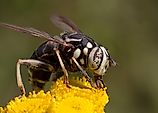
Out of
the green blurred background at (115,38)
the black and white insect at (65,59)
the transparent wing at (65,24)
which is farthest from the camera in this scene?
the green blurred background at (115,38)

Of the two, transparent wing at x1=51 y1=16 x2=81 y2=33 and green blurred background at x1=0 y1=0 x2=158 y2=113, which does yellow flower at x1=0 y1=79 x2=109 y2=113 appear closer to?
transparent wing at x1=51 y1=16 x2=81 y2=33

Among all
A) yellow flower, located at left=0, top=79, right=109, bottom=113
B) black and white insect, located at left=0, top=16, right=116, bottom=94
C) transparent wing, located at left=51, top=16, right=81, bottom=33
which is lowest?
yellow flower, located at left=0, top=79, right=109, bottom=113

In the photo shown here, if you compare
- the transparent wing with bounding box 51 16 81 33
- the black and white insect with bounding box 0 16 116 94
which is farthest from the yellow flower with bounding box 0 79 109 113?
the transparent wing with bounding box 51 16 81 33

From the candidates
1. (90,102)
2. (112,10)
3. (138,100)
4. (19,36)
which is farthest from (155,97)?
(90,102)

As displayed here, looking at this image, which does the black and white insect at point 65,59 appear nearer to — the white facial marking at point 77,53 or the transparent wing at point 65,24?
the white facial marking at point 77,53

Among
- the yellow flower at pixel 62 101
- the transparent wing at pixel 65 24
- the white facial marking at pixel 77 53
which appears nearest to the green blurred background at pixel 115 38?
the transparent wing at pixel 65 24

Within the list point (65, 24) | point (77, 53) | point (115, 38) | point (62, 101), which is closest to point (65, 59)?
point (77, 53)

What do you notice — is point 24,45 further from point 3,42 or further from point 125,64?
point 125,64
